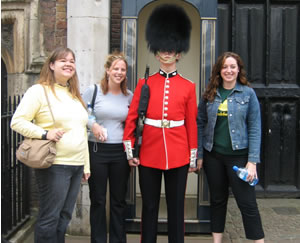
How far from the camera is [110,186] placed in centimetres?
358

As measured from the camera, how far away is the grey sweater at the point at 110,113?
3451 millimetres

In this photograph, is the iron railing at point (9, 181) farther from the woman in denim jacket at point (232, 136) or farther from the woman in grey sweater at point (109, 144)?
the woman in denim jacket at point (232, 136)

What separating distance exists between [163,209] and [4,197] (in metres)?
1.85

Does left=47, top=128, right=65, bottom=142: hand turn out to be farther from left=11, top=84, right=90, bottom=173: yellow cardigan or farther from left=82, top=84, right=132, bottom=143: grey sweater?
left=82, top=84, right=132, bottom=143: grey sweater

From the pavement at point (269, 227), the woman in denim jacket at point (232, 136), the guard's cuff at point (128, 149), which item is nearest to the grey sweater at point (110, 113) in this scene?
the guard's cuff at point (128, 149)

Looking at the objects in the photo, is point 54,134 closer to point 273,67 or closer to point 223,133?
point 223,133

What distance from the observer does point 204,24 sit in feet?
13.6

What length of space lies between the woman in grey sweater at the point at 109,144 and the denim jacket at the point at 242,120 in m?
0.75

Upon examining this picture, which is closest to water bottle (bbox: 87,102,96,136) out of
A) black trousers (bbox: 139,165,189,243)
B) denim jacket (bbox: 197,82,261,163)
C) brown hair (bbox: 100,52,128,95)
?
brown hair (bbox: 100,52,128,95)

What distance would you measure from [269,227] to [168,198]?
1.69 metres

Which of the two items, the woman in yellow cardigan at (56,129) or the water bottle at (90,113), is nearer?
the woman in yellow cardigan at (56,129)

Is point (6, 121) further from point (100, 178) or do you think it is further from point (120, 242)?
point (120, 242)

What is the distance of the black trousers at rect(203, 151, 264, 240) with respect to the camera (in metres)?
3.44

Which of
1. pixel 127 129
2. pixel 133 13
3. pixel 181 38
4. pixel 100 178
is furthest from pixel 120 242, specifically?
pixel 133 13
